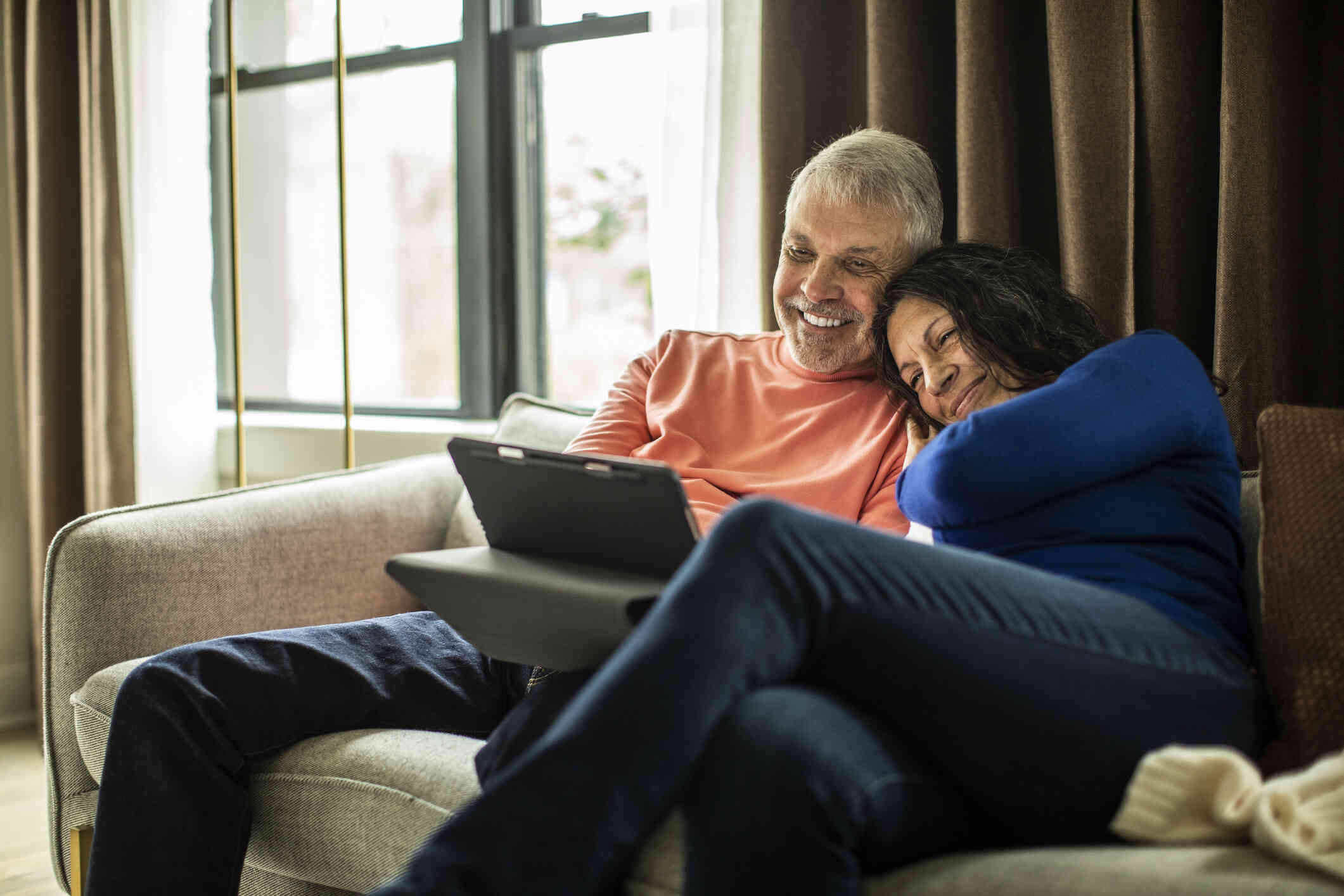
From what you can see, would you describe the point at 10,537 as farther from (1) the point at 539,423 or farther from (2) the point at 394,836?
(2) the point at 394,836

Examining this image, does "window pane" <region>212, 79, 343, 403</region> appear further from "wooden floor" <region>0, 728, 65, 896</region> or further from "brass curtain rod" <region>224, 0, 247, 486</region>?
"wooden floor" <region>0, 728, 65, 896</region>

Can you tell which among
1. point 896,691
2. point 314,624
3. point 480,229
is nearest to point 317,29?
point 480,229

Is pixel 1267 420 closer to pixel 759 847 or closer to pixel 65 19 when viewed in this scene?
pixel 759 847

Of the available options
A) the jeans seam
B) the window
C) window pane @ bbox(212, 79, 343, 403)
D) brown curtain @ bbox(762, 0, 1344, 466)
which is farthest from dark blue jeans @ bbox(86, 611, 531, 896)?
window pane @ bbox(212, 79, 343, 403)

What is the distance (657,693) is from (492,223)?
7.05 ft

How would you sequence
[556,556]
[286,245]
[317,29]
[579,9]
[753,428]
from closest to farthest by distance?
[556,556]
[753,428]
[579,9]
[317,29]
[286,245]

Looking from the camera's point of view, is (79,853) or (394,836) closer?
(394,836)

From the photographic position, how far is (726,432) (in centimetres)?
179

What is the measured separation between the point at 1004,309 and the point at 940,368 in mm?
107

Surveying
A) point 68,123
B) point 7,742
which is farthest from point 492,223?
point 7,742

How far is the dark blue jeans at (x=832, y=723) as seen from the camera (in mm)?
876

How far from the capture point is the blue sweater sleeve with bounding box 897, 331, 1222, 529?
1.13 m

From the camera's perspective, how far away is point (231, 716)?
1.32 m

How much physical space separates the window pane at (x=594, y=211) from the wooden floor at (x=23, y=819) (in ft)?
4.87
